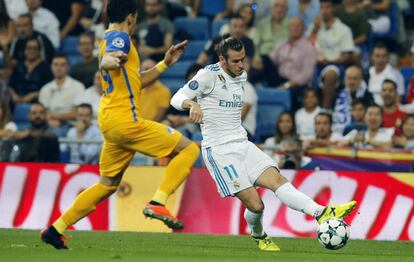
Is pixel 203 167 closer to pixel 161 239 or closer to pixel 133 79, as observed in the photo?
pixel 161 239

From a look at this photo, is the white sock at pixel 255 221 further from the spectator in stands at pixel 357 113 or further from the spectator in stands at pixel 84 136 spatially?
the spectator in stands at pixel 357 113

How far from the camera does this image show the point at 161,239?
48.2 ft

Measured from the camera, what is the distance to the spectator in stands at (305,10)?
2108cm

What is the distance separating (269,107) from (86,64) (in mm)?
3383

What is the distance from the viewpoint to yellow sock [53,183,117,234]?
40.7 ft

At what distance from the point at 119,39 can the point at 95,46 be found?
9.78 meters

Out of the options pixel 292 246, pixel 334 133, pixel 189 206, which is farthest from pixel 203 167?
pixel 292 246

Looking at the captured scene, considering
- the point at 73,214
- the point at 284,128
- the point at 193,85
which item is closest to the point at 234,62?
the point at 193,85

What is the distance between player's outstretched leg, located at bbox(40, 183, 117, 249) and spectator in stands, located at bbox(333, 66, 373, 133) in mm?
6943

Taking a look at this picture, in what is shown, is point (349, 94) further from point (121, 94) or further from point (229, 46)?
point (121, 94)

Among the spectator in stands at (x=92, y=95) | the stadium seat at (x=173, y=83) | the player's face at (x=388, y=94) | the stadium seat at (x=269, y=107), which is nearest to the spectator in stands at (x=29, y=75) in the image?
the spectator in stands at (x=92, y=95)

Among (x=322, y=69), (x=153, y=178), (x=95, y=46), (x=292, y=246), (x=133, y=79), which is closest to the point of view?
(x=133, y=79)

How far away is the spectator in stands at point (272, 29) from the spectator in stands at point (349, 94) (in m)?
1.92

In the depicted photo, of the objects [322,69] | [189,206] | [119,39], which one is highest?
[119,39]
